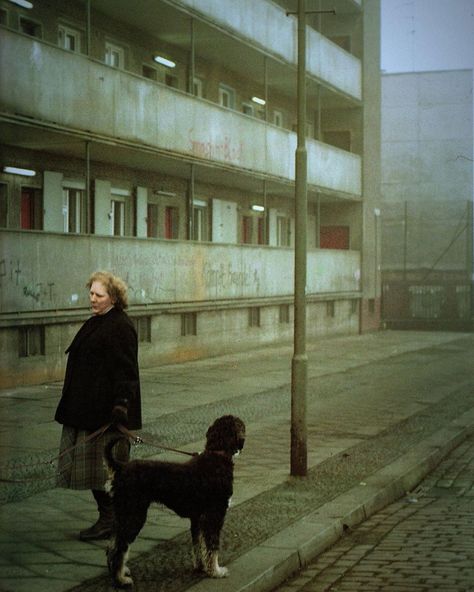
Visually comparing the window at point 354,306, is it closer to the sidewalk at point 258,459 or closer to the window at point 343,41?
the window at point 343,41

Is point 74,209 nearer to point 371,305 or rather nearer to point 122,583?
point 122,583

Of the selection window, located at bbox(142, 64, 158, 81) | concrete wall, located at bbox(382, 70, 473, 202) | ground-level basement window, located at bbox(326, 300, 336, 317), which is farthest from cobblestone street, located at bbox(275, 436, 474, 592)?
concrete wall, located at bbox(382, 70, 473, 202)

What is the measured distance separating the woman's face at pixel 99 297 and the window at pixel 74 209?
14995mm

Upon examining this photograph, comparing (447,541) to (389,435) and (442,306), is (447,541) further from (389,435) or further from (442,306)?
(442,306)

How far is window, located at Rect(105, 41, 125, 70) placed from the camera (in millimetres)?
23359

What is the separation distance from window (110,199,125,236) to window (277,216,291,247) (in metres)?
10.8

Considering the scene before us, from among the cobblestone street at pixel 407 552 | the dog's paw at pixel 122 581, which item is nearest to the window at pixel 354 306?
the cobblestone street at pixel 407 552

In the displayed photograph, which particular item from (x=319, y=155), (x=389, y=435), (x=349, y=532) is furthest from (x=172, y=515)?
(x=319, y=155)

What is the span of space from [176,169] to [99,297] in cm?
1833

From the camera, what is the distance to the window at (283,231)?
3431 cm

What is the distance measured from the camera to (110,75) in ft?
64.8

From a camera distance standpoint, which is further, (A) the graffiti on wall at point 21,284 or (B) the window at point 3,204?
(B) the window at point 3,204

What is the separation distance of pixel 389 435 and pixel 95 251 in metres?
8.49

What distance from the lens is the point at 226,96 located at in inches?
1171
